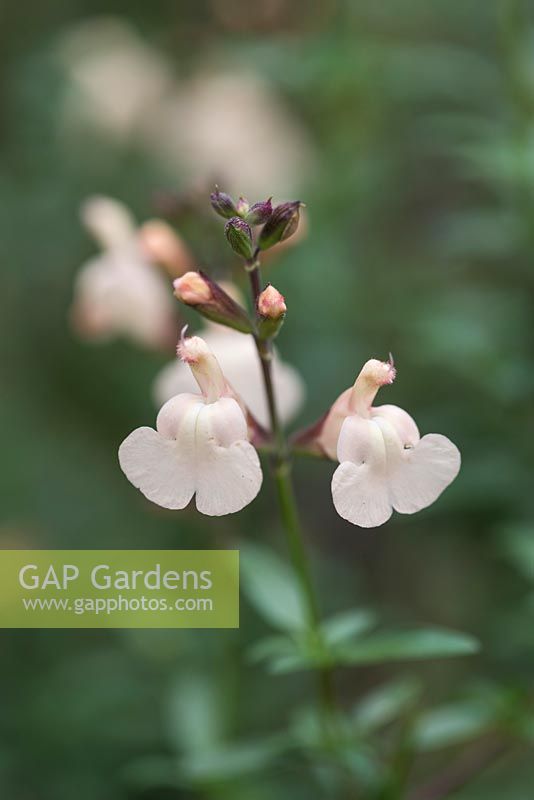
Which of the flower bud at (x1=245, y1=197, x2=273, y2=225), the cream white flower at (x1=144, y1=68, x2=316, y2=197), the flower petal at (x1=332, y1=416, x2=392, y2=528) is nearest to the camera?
the flower petal at (x1=332, y1=416, x2=392, y2=528)

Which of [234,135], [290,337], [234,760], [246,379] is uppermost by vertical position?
[234,135]

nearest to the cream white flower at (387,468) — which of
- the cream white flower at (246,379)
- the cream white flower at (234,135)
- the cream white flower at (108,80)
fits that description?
the cream white flower at (246,379)

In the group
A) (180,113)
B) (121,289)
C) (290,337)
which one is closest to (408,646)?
(121,289)

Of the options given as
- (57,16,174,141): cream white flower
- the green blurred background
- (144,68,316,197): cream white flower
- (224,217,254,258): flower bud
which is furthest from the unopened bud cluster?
(57,16,174,141): cream white flower

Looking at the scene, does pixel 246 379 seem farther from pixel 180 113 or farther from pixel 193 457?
pixel 180 113

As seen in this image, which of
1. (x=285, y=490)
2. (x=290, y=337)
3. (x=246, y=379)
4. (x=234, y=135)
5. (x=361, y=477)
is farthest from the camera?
(x=234, y=135)

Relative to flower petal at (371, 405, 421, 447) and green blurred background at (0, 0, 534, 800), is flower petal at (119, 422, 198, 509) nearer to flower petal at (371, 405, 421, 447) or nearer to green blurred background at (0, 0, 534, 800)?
flower petal at (371, 405, 421, 447)

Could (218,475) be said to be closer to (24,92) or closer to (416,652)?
(416,652)

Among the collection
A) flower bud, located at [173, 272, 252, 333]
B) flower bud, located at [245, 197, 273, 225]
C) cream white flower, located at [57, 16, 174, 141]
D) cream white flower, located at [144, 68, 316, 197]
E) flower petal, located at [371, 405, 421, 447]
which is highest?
cream white flower, located at [57, 16, 174, 141]
